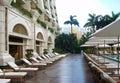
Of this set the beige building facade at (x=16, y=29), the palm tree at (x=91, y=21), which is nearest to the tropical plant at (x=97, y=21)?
the palm tree at (x=91, y=21)

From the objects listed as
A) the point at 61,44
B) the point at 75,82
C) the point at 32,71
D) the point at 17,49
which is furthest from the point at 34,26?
the point at 61,44

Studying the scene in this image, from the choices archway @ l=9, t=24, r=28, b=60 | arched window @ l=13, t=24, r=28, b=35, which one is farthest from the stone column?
archway @ l=9, t=24, r=28, b=60

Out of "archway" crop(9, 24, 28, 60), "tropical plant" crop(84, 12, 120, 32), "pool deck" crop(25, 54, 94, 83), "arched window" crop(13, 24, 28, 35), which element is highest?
"tropical plant" crop(84, 12, 120, 32)

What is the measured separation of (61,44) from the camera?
54.9 metres

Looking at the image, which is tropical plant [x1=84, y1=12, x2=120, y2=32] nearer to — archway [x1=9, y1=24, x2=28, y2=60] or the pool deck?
archway [x1=9, y1=24, x2=28, y2=60]

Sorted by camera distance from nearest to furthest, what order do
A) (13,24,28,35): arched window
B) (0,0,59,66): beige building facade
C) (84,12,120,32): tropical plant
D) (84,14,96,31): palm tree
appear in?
(0,0,59,66): beige building facade
(13,24,28,35): arched window
(84,12,120,32): tropical plant
(84,14,96,31): palm tree

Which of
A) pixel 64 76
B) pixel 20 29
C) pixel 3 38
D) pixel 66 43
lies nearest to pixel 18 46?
pixel 20 29

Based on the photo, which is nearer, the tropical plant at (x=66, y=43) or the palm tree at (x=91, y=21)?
the tropical plant at (x=66, y=43)

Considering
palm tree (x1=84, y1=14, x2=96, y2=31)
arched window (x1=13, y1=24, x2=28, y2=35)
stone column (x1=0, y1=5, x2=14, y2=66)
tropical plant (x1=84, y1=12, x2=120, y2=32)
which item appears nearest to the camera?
stone column (x1=0, y1=5, x2=14, y2=66)

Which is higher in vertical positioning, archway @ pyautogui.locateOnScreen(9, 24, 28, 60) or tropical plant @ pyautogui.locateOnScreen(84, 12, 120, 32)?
tropical plant @ pyautogui.locateOnScreen(84, 12, 120, 32)

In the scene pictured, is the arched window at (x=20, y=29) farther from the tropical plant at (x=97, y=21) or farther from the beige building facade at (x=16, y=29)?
the tropical plant at (x=97, y=21)

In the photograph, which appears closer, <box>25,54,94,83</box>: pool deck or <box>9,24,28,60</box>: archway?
<box>25,54,94,83</box>: pool deck

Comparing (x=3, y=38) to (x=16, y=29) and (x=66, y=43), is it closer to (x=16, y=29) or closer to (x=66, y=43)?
(x=16, y=29)

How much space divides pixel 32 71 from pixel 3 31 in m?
4.04
